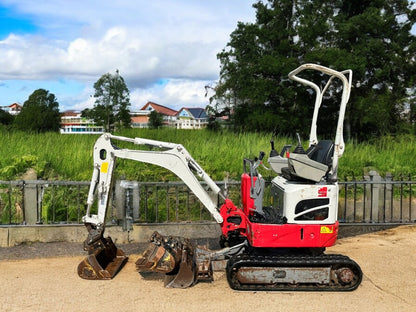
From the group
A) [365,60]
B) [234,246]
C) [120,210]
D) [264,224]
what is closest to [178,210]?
[120,210]

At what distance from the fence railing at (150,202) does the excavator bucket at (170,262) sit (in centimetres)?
205

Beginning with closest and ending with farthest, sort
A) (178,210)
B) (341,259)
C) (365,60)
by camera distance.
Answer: (341,259), (178,210), (365,60)

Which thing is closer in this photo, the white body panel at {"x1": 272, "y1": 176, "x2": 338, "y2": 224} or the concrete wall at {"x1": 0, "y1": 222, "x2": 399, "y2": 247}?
the white body panel at {"x1": 272, "y1": 176, "x2": 338, "y2": 224}

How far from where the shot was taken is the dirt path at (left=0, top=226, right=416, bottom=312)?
539 centimetres

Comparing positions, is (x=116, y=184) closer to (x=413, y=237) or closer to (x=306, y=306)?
(x=306, y=306)

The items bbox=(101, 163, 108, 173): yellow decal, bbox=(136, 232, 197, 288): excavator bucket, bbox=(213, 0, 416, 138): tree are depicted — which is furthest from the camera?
bbox=(213, 0, 416, 138): tree

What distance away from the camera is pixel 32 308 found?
5312 millimetres

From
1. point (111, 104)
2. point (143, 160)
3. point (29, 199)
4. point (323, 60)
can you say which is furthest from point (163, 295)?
point (111, 104)

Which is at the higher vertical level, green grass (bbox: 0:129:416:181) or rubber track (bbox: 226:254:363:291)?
green grass (bbox: 0:129:416:181)

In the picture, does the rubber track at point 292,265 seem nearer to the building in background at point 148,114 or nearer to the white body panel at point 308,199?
the white body panel at point 308,199

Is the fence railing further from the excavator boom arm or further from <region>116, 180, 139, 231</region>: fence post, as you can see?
the excavator boom arm

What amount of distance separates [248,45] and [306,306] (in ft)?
70.1

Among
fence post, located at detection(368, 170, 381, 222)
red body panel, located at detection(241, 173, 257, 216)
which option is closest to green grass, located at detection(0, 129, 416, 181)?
fence post, located at detection(368, 170, 381, 222)

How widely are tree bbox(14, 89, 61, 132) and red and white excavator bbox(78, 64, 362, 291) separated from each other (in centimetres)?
2897
